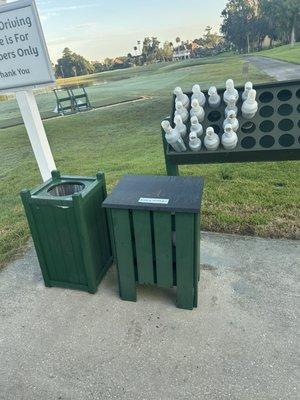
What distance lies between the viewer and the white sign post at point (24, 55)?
9.57ft

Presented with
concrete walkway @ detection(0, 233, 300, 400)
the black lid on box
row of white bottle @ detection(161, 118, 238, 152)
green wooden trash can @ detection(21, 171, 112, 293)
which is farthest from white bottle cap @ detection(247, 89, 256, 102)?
concrete walkway @ detection(0, 233, 300, 400)

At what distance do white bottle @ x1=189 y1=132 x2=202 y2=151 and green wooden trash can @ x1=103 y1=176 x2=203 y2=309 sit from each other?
10.4 inches

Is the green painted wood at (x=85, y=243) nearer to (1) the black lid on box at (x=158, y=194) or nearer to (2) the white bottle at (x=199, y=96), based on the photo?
(1) the black lid on box at (x=158, y=194)

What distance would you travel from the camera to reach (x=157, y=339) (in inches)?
99.7

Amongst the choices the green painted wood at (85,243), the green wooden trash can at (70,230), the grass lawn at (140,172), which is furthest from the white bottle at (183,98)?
the grass lawn at (140,172)

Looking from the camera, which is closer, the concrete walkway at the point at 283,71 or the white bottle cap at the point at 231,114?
the white bottle cap at the point at 231,114

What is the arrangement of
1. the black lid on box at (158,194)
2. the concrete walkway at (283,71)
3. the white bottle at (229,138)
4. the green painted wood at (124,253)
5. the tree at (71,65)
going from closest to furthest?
the black lid on box at (158,194), the green painted wood at (124,253), the white bottle at (229,138), the concrete walkway at (283,71), the tree at (71,65)

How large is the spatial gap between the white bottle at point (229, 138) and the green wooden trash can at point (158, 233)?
38 cm

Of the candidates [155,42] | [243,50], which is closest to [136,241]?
[243,50]

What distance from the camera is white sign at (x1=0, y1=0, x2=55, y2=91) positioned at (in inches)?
115

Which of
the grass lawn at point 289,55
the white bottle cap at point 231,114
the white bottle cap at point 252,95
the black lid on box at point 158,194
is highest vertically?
the white bottle cap at point 252,95

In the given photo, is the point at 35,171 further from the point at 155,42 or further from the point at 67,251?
the point at 155,42

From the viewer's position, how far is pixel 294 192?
454 centimetres

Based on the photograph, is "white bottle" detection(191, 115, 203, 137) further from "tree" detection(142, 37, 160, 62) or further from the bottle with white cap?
"tree" detection(142, 37, 160, 62)
